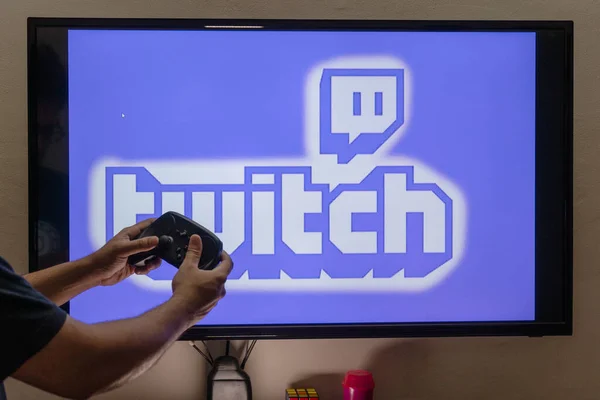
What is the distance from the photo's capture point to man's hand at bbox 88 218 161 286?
1.33m

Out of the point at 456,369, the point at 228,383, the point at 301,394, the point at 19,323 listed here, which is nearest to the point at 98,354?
the point at 19,323

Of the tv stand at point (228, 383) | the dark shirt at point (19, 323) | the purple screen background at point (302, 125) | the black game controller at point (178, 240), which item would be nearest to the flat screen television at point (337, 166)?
the purple screen background at point (302, 125)

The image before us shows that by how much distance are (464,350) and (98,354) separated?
3.63 ft

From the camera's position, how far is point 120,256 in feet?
4.49

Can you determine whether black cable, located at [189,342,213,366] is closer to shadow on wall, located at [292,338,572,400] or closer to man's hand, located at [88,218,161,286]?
shadow on wall, located at [292,338,572,400]

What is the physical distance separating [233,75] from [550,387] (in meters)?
1.23

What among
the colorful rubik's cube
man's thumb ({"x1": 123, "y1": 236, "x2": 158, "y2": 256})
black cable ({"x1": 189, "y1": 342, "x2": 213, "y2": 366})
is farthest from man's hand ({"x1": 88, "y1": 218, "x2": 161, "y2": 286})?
the colorful rubik's cube

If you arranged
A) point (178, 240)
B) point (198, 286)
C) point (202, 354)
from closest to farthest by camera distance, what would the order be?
1. point (198, 286)
2. point (178, 240)
3. point (202, 354)

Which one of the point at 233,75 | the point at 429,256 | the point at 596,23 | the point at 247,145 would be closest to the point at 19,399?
the point at 247,145

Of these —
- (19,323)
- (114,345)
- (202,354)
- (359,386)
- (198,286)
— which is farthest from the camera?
(202,354)

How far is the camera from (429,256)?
5.35 feet

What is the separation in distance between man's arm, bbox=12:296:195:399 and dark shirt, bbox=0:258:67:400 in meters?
0.02

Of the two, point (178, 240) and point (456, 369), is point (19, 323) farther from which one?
point (456, 369)

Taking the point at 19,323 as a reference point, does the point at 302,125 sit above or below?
above
